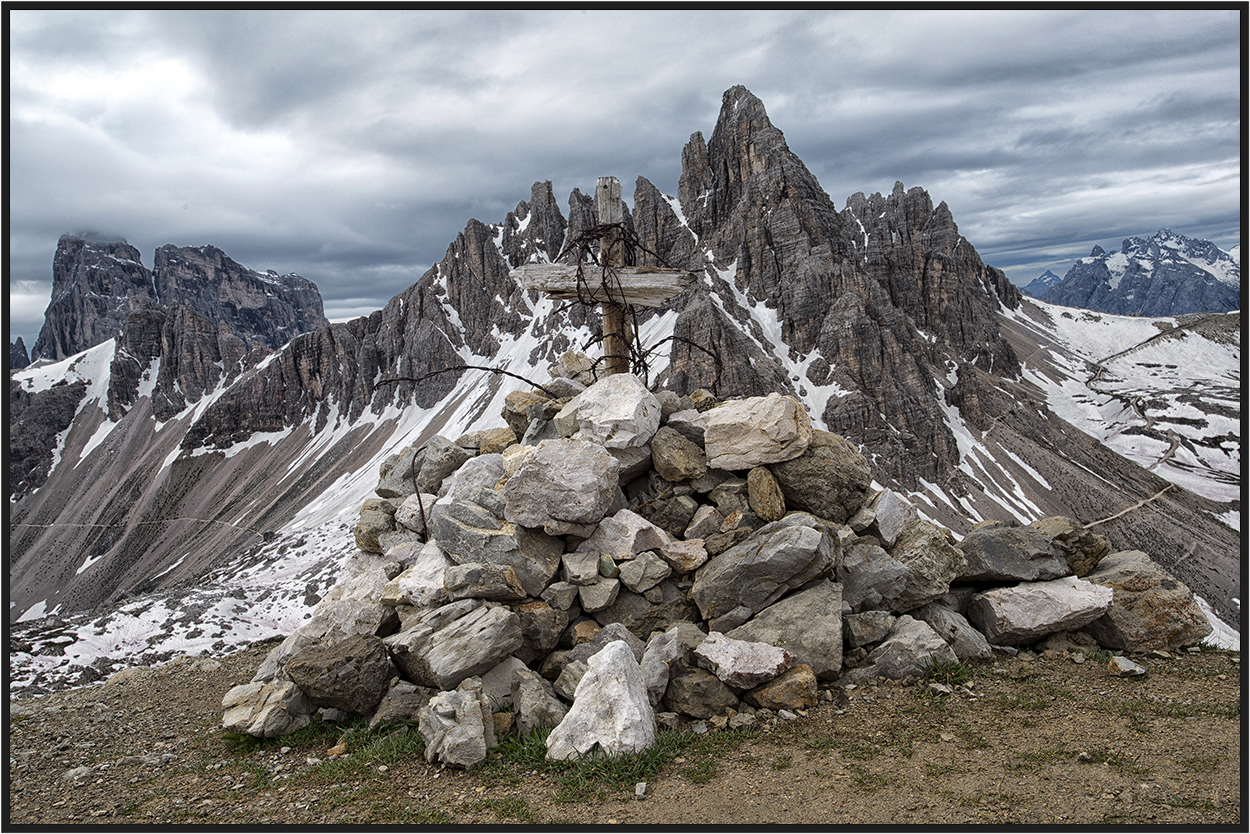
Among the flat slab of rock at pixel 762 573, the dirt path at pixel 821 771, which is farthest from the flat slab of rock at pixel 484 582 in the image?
the flat slab of rock at pixel 762 573

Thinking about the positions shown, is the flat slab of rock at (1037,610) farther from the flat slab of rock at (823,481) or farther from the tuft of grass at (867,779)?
the tuft of grass at (867,779)

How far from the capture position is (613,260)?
1034 centimetres

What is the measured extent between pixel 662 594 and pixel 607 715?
2.32m

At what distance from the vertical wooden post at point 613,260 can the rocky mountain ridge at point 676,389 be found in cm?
7527

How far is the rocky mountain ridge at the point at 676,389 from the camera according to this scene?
118250 mm

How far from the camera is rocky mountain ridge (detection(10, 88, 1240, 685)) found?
11825 centimetres

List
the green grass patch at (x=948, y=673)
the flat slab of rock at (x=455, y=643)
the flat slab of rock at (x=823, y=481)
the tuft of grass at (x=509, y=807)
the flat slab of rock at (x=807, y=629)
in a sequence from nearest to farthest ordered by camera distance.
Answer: the tuft of grass at (x=509, y=807) < the flat slab of rock at (x=455, y=643) < the flat slab of rock at (x=807, y=629) < the green grass patch at (x=948, y=673) < the flat slab of rock at (x=823, y=481)

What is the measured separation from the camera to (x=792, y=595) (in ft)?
27.9

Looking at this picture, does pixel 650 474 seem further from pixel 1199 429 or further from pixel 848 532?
pixel 1199 429

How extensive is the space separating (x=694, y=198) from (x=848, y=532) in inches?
6867

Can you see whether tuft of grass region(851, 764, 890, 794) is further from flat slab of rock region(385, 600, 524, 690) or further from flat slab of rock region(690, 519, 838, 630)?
flat slab of rock region(385, 600, 524, 690)

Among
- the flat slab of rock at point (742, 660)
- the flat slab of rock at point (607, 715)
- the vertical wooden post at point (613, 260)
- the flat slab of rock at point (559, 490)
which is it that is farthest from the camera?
the vertical wooden post at point (613, 260)

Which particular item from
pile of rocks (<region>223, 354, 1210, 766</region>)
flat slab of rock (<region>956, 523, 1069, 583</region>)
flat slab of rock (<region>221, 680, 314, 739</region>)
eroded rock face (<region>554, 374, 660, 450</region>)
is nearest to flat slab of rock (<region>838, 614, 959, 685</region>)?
pile of rocks (<region>223, 354, 1210, 766</region>)

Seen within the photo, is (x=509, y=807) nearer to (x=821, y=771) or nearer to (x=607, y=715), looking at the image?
(x=607, y=715)
